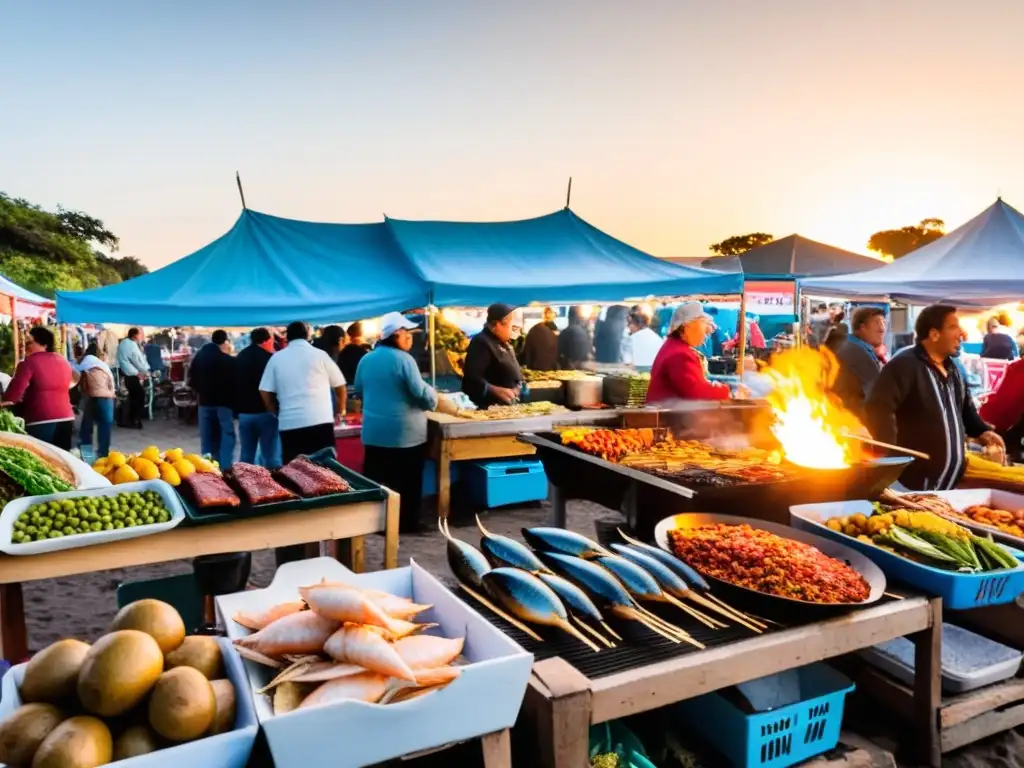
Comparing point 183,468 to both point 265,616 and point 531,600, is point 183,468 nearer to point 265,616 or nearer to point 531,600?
point 265,616

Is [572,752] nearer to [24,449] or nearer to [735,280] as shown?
[24,449]

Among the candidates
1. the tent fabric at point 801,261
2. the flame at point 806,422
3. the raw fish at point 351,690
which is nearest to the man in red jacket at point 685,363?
the flame at point 806,422

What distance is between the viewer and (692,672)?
77.7 inches

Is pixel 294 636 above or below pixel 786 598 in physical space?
above

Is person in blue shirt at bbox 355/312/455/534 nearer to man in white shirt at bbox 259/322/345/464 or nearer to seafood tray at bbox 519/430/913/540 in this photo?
man in white shirt at bbox 259/322/345/464

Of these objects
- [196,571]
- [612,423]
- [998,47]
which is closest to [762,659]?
[196,571]

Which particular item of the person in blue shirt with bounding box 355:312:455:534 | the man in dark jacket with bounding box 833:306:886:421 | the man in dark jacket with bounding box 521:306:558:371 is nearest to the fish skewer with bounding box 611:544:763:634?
the person in blue shirt with bounding box 355:312:455:534

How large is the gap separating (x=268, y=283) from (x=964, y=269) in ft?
28.8

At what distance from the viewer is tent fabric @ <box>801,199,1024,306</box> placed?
8055 mm

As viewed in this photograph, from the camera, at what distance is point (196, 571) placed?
345cm

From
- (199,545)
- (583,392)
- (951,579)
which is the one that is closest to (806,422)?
→ (951,579)

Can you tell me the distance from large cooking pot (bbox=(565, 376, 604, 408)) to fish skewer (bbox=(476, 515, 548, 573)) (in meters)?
5.61

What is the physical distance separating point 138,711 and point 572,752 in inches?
42.7

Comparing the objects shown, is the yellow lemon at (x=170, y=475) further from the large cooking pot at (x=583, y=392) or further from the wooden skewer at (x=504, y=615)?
the large cooking pot at (x=583, y=392)
